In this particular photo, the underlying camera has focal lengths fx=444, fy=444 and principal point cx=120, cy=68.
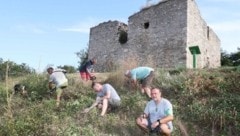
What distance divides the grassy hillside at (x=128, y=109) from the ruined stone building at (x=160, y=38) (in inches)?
218

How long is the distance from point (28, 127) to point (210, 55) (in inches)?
602

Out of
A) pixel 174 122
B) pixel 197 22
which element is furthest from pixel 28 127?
pixel 197 22

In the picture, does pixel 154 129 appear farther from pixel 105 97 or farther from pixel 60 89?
pixel 60 89

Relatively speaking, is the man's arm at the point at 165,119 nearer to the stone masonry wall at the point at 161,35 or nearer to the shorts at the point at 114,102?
the shorts at the point at 114,102

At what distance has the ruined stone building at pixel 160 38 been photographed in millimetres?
18266

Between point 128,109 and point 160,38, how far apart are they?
380 inches

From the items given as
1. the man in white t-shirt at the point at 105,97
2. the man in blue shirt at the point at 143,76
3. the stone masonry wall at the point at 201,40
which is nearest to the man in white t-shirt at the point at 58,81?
the man in white t-shirt at the point at 105,97

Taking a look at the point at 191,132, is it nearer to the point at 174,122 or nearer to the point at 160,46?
the point at 174,122

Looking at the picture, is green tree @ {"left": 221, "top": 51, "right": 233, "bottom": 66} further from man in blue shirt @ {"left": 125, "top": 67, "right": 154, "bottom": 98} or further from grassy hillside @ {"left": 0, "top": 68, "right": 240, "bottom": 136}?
man in blue shirt @ {"left": 125, "top": 67, "right": 154, "bottom": 98}

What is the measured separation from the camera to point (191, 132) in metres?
8.46

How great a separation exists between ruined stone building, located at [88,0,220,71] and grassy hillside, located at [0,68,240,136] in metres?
5.53

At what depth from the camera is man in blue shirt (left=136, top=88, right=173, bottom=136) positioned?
769cm

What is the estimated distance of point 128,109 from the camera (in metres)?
9.66

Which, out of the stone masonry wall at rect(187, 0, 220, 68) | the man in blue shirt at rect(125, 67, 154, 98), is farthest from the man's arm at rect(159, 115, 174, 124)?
the stone masonry wall at rect(187, 0, 220, 68)
